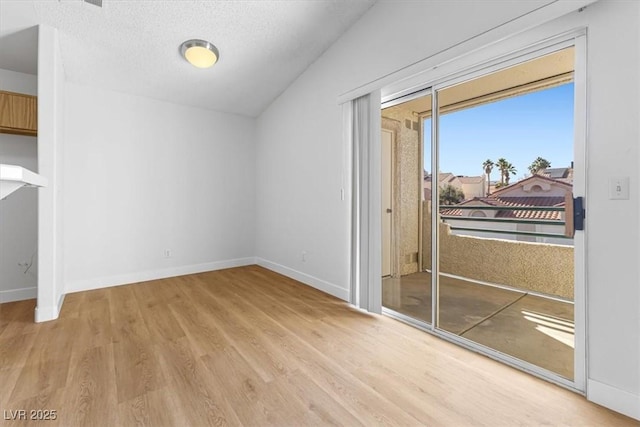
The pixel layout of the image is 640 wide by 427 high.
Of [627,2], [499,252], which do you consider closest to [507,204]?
[499,252]

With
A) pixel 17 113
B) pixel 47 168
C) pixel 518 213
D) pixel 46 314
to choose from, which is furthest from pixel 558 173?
pixel 17 113

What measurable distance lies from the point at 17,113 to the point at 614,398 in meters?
5.28

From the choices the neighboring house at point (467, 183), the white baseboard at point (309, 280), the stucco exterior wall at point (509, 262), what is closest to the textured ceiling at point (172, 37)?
the neighboring house at point (467, 183)

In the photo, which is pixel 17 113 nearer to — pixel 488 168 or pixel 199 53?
pixel 199 53

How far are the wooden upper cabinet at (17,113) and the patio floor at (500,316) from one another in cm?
420

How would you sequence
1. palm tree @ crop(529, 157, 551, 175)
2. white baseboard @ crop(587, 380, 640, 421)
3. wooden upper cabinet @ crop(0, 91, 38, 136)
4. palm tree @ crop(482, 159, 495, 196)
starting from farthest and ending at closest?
palm tree @ crop(482, 159, 495, 196), palm tree @ crop(529, 157, 551, 175), wooden upper cabinet @ crop(0, 91, 38, 136), white baseboard @ crop(587, 380, 640, 421)

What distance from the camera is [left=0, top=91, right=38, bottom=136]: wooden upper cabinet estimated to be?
2896 millimetres

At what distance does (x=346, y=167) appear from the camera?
320 cm

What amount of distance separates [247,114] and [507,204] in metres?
4.08

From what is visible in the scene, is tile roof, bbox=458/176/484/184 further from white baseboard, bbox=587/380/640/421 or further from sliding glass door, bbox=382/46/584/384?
white baseboard, bbox=587/380/640/421

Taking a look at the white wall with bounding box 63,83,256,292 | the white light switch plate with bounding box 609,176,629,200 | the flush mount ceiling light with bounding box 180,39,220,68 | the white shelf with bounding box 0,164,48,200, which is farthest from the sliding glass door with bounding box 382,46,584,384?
the white wall with bounding box 63,83,256,292

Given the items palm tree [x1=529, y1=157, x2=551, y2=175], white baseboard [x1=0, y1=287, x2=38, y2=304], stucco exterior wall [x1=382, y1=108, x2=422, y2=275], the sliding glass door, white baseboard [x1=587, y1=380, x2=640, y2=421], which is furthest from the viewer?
stucco exterior wall [x1=382, y1=108, x2=422, y2=275]

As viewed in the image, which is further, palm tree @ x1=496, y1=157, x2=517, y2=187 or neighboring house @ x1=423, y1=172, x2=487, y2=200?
neighboring house @ x1=423, y1=172, x2=487, y2=200

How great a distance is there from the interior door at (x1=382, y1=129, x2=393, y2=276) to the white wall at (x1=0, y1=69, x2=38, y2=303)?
419cm
